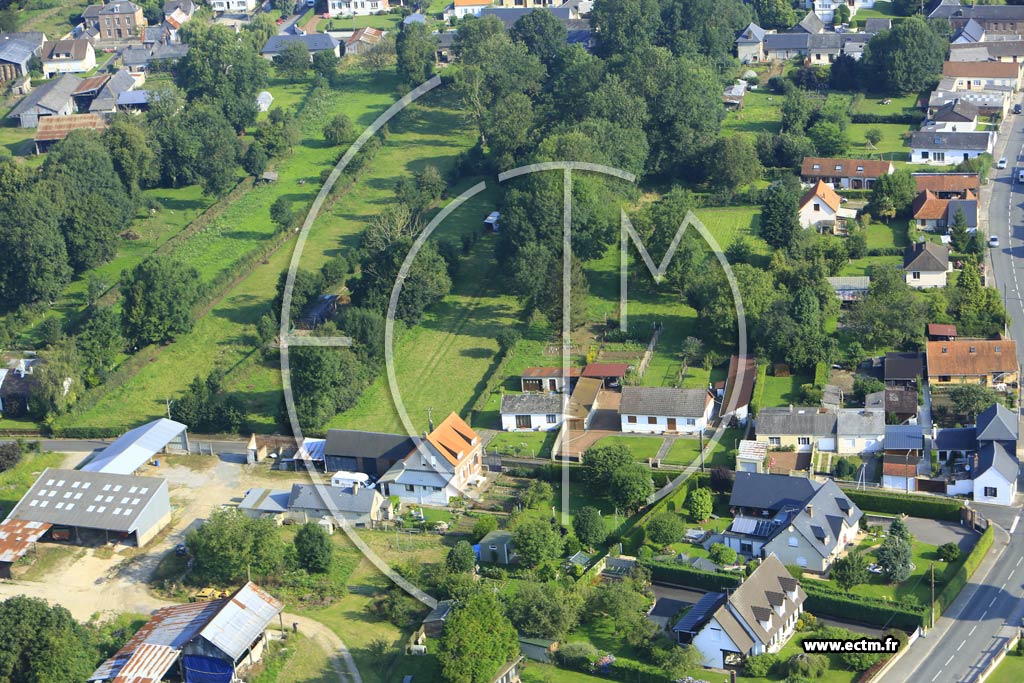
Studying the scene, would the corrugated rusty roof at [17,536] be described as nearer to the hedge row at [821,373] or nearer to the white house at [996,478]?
the hedge row at [821,373]

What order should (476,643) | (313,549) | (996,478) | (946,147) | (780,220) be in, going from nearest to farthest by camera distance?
1. (476,643)
2. (313,549)
3. (996,478)
4. (780,220)
5. (946,147)

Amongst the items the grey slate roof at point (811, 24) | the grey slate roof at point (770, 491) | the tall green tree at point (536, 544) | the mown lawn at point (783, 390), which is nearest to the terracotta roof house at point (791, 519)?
the grey slate roof at point (770, 491)

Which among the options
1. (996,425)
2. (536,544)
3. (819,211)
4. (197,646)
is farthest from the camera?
(819,211)

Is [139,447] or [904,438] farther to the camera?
[139,447]

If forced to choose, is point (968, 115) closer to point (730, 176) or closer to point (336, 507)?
Result: point (730, 176)

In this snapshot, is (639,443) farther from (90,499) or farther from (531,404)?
(90,499)

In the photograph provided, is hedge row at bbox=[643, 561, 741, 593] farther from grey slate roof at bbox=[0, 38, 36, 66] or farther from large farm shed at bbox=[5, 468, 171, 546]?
grey slate roof at bbox=[0, 38, 36, 66]

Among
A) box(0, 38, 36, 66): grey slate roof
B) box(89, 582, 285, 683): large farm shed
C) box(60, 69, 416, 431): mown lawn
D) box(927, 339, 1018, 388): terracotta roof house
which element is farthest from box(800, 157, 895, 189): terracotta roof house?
box(0, 38, 36, 66): grey slate roof

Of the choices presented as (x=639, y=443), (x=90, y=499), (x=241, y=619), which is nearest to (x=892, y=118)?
(x=639, y=443)
